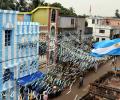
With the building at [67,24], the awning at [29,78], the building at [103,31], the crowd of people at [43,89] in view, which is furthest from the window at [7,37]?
the building at [103,31]

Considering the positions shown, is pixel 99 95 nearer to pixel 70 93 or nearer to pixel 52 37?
pixel 70 93

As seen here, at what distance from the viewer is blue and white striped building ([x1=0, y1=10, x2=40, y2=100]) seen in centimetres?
2019

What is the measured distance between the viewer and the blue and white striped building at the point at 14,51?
66.2ft

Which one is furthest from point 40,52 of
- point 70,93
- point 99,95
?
point 99,95

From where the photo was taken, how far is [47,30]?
94.0ft

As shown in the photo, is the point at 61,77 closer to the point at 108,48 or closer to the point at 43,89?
the point at 43,89

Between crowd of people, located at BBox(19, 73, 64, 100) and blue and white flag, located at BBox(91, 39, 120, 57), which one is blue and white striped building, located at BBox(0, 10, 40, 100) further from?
blue and white flag, located at BBox(91, 39, 120, 57)

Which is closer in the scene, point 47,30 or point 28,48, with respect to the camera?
point 28,48

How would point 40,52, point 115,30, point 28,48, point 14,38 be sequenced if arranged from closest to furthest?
point 14,38 < point 28,48 < point 40,52 < point 115,30

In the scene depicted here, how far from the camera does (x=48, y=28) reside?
28.7m

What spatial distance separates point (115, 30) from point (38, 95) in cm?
4229

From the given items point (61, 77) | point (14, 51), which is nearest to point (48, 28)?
point (61, 77)

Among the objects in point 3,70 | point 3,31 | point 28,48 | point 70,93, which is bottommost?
point 70,93

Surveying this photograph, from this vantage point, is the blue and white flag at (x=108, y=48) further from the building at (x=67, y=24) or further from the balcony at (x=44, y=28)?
the building at (x=67, y=24)
